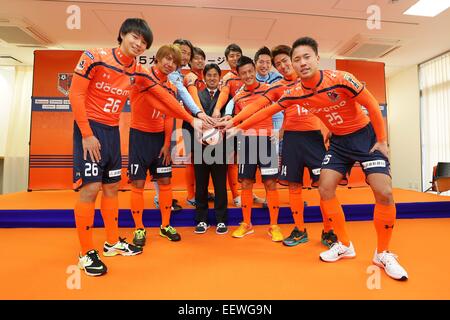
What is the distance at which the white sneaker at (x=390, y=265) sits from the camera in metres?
1.60

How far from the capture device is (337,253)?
1955 millimetres

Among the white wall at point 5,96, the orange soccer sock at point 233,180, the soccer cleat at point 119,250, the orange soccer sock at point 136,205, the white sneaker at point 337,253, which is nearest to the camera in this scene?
the white sneaker at point 337,253

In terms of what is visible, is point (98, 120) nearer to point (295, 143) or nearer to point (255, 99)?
point (255, 99)

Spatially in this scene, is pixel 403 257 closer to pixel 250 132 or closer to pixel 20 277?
pixel 250 132

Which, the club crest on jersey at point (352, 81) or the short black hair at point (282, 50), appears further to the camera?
the short black hair at point (282, 50)

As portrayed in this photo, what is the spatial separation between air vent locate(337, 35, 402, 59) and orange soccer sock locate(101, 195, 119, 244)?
5.56 meters

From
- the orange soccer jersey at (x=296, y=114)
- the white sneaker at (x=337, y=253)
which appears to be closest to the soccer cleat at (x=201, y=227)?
the white sneaker at (x=337, y=253)

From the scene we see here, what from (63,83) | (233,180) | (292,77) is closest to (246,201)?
(233,180)

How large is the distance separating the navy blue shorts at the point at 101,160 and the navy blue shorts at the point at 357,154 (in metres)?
1.57

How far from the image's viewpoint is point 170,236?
2.47 m

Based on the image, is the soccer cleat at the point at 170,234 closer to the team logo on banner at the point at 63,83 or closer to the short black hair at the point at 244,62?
the short black hair at the point at 244,62

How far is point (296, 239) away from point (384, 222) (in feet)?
2.60

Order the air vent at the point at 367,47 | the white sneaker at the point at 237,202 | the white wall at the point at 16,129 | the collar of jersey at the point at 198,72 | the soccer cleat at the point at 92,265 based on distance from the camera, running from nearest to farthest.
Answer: the soccer cleat at the point at 92,265, the collar of jersey at the point at 198,72, the white sneaker at the point at 237,202, the air vent at the point at 367,47, the white wall at the point at 16,129

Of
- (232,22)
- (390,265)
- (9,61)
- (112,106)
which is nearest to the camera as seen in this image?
(390,265)
